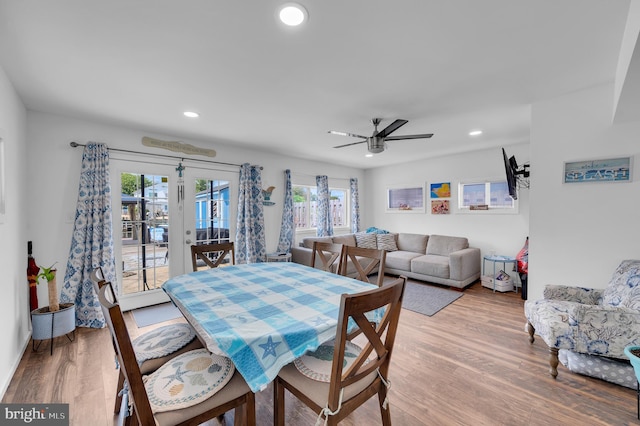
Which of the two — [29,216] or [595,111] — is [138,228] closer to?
[29,216]

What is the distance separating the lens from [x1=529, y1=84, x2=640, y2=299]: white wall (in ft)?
7.84

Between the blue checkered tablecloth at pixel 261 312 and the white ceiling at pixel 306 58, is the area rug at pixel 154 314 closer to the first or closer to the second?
the blue checkered tablecloth at pixel 261 312

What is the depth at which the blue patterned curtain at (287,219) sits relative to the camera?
5.20 meters

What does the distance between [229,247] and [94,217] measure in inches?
67.9

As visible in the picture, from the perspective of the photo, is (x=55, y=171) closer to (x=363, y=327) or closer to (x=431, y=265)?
(x=363, y=327)

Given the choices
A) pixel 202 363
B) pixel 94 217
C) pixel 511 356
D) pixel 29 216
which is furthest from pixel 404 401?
pixel 29 216

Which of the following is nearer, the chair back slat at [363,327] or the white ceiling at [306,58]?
the chair back slat at [363,327]

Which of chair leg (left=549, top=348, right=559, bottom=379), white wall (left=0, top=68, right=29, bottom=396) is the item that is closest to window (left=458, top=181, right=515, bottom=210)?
chair leg (left=549, top=348, right=559, bottom=379)

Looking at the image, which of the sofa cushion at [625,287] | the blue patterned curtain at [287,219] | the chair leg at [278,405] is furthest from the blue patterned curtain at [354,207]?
the chair leg at [278,405]

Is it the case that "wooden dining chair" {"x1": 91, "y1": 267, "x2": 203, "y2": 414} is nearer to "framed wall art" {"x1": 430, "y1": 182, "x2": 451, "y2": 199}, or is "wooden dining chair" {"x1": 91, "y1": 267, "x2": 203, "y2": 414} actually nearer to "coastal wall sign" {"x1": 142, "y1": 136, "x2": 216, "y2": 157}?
"coastal wall sign" {"x1": 142, "y1": 136, "x2": 216, "y2": 157}

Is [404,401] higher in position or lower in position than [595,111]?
lower

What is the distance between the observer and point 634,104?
2.05 m

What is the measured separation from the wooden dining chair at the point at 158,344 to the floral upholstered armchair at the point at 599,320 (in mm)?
2663

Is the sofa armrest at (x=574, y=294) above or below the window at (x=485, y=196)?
below
